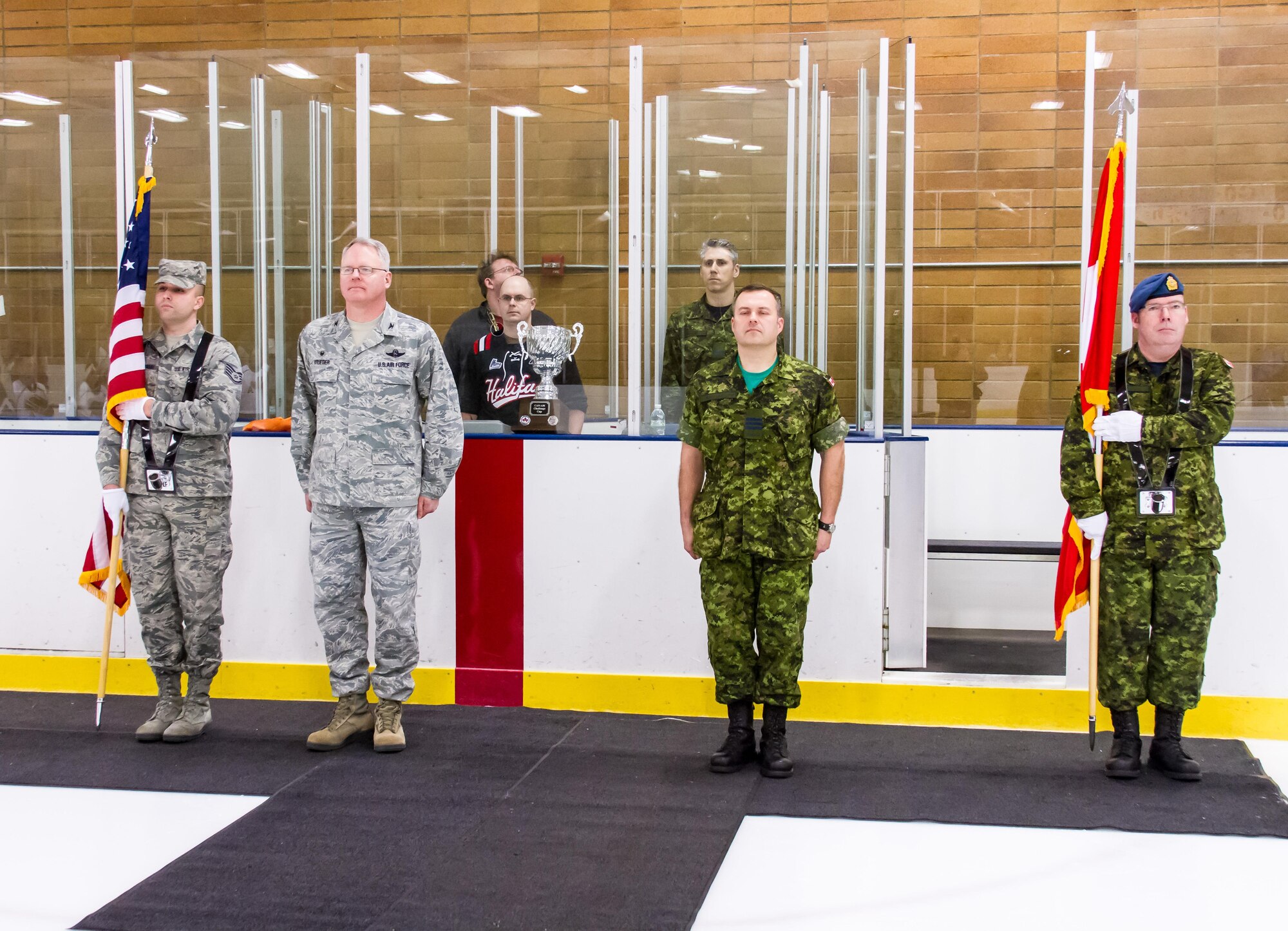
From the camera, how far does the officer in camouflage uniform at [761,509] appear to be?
3436 millimetres

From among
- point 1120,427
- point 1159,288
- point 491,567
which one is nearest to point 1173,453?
point 1120,427

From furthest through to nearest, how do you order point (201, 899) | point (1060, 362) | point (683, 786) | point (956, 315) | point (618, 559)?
point (956, 315) < point (1060, 362) < point (618, 559) < point (683, 786) < point (201, 899)

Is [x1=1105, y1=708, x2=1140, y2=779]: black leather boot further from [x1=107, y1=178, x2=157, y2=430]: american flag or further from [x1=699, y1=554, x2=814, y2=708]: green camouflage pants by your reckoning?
[x1=107, y1=178, x2=157, y2=430]: american flag

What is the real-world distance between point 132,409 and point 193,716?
1.07 metres

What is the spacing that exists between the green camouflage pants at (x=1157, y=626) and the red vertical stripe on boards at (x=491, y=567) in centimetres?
207

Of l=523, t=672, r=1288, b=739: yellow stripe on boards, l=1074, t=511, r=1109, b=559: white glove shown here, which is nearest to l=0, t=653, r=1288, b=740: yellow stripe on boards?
l=523, t=672, r=1288, b=739: yellow stripe on boards

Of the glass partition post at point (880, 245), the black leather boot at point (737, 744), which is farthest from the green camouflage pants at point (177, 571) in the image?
the glass partition post at point (880, 245)

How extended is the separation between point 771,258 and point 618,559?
1279mm

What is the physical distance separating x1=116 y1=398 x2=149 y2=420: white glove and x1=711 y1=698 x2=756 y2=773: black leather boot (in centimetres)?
219

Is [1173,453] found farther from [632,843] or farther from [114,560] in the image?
[114,560]

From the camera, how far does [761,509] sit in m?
3.43

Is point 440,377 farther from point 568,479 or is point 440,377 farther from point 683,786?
point 683,786

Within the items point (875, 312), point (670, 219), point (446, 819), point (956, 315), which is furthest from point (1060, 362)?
point (446, 819)

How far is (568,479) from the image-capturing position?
14.0 feet
